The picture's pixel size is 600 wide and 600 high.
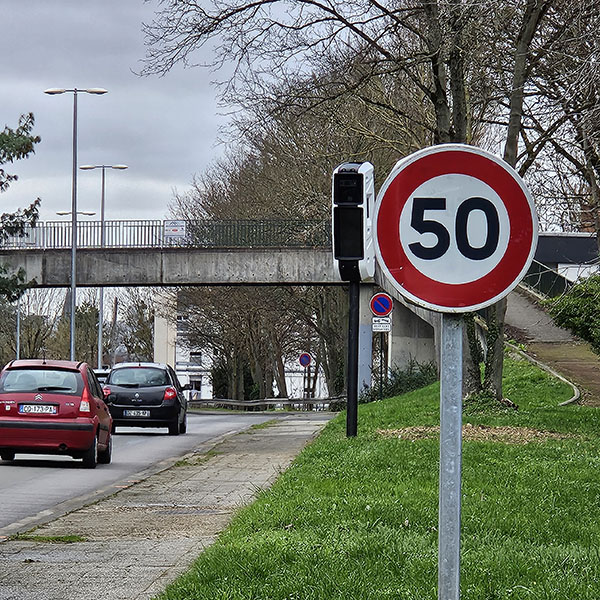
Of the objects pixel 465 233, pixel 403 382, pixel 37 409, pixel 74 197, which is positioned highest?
pixel 74 197

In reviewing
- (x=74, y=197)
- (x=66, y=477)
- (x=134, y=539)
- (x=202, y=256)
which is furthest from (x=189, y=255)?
(x=134, y=539)

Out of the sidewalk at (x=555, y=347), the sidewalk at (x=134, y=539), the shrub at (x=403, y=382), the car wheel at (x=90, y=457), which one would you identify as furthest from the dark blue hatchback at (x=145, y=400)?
the shrub at (x=403, y=382)

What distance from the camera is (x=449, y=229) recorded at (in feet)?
15.8

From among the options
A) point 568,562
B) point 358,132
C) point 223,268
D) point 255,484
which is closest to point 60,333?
point 223,268

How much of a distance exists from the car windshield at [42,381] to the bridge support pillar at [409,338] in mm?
27978

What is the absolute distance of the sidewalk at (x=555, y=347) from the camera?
102ft

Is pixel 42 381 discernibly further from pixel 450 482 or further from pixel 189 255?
pixel 189 255

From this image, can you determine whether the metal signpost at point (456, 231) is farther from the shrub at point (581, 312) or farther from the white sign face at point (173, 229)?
the white sign face at point (173, 229)

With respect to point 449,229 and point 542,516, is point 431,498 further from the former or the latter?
point 449,229

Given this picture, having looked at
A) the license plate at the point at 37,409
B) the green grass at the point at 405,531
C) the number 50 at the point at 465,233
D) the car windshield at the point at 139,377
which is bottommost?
the green grass at the point at 405,531

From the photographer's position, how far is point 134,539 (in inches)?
386

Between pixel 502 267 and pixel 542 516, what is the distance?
16.6 feet

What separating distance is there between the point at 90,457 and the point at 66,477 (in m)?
1.58

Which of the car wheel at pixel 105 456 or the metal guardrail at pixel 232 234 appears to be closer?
the car wheel at pixel 105 456
